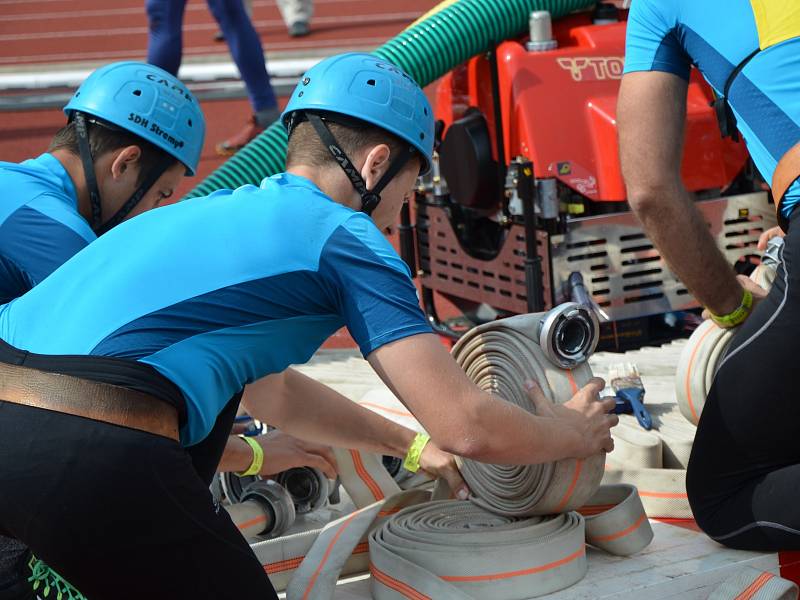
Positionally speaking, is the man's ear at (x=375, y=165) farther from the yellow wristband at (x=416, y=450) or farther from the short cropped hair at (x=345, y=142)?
the yellow wristband at (x=416, y=450)

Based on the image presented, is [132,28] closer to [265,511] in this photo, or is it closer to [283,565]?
[265,511]

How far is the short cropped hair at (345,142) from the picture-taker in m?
2.52

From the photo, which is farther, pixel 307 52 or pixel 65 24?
pixel 65 24

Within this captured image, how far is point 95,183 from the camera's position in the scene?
126 inches

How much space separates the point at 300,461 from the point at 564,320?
879 mm

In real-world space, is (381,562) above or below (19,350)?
below

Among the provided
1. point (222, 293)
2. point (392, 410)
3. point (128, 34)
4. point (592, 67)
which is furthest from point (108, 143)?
point (128, 34)

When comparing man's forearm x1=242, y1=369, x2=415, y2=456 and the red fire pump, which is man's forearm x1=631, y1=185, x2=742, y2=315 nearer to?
man's forearm x1=242, y1=369, x2=415, y2=456

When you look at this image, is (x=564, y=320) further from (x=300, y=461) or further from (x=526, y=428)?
(x=300, y=461)

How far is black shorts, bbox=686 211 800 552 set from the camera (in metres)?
2.86

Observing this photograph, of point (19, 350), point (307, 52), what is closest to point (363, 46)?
point (307, 52)

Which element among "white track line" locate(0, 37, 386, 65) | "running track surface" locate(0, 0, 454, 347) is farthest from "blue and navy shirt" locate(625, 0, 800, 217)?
"white track line" locate(0, 37, 386, 65)

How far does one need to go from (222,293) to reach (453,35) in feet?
11.5

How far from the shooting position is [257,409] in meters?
2.99
